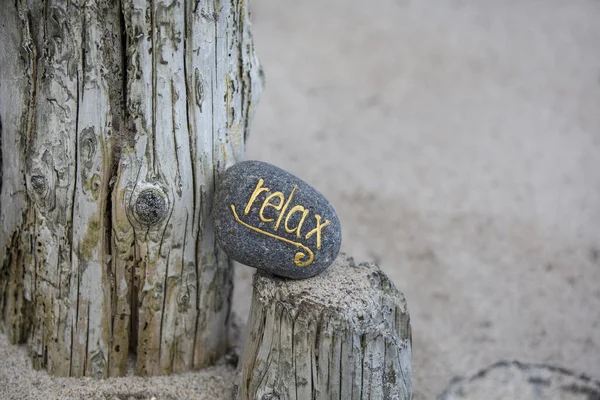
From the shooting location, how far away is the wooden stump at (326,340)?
2266 millimetres

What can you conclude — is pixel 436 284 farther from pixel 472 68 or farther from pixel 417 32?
pixel 417 32

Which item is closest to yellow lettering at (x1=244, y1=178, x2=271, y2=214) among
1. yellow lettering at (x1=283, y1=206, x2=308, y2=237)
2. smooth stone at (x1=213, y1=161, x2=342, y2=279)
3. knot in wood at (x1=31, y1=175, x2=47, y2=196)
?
smooth stone at (x1=213, y1=161, x2=342, y2=279)

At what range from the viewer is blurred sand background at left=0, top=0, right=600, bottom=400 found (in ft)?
11.1

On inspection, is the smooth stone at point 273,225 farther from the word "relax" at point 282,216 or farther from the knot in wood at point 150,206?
the knot in wood at point 150,206

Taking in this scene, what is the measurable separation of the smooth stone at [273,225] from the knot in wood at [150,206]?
20cm

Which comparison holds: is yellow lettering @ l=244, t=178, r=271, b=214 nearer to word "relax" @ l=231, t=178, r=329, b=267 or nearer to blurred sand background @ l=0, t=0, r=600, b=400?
word "relax" @ l=231, t=178, r=329, b=267

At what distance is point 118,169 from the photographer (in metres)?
2.38

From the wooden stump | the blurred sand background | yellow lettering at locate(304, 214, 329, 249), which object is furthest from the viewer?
the blurred sand background

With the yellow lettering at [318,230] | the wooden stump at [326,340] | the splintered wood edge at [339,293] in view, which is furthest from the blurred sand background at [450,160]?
the yellow lettering at [318,230]

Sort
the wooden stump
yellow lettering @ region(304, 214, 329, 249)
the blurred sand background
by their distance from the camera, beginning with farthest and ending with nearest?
the blurred sand background
yellow lettering @ region(304, 214, 329, 249)
the wooden stump

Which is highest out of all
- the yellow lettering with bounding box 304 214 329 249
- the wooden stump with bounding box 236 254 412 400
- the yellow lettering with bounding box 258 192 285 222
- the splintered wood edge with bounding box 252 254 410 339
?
the yellow lettering with bounding box 258 192 285 222

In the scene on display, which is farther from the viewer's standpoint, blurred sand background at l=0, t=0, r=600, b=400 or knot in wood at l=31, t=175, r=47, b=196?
blurred sand background at l=0, t=0, r=600, b=400

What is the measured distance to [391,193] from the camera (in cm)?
432

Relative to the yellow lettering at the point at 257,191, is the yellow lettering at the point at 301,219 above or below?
below
